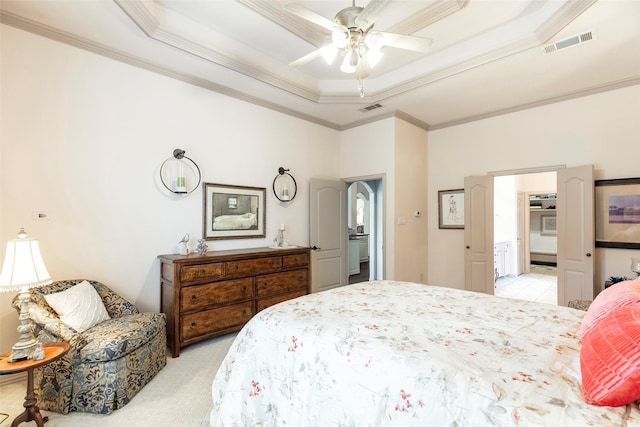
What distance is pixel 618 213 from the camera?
11.3 ft

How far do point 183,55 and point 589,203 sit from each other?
189 inches

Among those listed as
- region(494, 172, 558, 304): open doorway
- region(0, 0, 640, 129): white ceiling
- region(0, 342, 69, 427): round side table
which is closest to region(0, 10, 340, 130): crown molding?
region(0, 0, 640, 129): white ceiling

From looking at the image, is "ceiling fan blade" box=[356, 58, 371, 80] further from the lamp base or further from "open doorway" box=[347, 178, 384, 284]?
the lamp base

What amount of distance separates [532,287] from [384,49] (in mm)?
5472

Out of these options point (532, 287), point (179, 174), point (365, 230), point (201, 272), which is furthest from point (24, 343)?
point (365, 230)

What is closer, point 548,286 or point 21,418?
point 21,418

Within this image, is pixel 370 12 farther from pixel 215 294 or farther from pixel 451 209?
pixel 451 209

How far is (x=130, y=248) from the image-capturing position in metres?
2.99

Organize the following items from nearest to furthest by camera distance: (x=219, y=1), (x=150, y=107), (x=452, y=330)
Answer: (x=452, y=330)
(x=219, y=1)
(x=150, y=107)

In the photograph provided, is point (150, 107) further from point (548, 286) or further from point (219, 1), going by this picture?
point (548, 286)

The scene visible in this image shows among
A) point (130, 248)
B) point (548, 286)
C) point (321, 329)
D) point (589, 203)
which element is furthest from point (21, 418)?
point (548, 286)

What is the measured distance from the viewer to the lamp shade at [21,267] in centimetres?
175

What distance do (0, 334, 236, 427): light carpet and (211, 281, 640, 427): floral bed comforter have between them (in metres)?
0.42

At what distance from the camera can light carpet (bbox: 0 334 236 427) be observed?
1937mm
